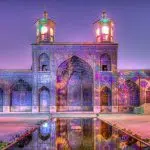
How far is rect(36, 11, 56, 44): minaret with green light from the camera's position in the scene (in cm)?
3528

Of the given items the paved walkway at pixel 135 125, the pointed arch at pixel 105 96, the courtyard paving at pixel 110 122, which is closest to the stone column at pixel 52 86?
the pointed arch at pixel 105 96

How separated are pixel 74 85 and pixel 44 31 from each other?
5620mm

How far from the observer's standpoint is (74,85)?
3619 cm

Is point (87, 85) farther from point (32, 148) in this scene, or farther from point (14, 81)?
point (32, 148)

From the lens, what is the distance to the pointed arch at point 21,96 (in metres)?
35.3

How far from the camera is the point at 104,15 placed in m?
36.1

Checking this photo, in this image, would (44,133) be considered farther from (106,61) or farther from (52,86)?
(106,61)

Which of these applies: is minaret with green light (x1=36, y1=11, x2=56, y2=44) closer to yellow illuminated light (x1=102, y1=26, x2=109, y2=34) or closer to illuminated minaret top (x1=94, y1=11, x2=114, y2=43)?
illuminated minaret top (x1=94, y1=11, x2=114, y2=43)

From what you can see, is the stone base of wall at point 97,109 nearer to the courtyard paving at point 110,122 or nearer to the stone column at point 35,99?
the stone column at point 35,99

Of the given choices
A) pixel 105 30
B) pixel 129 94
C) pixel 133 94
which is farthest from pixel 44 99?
pixel 105 30

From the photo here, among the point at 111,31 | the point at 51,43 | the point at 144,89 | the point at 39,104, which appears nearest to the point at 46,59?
the point at 51,43

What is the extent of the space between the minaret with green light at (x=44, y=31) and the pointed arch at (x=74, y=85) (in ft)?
8.63

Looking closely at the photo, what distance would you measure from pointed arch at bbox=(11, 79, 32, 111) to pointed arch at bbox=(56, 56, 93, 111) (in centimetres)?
266

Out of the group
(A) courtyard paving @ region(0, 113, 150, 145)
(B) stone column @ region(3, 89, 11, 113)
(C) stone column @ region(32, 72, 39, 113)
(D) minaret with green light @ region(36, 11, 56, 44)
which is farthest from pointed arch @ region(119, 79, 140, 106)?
(B) stone column @ region(3, 89, 11, 113)
